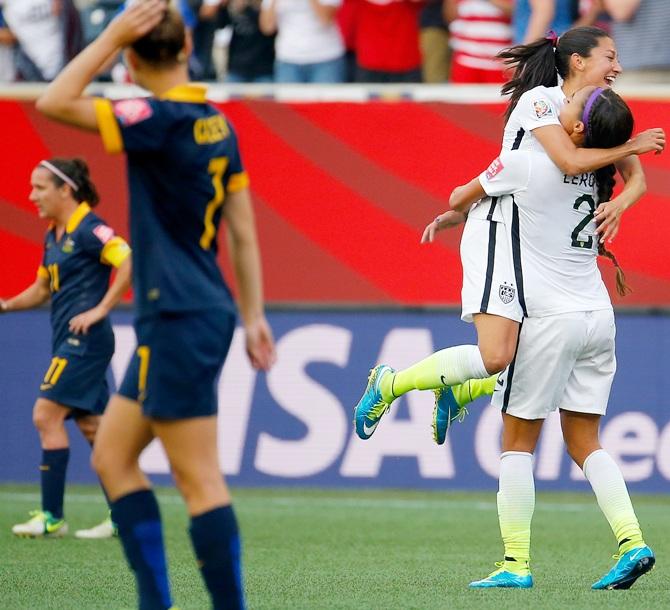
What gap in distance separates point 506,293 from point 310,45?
19.4 feet

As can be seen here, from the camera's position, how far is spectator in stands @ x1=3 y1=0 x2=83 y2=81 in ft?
37.7

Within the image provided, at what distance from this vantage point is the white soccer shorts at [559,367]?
225 inches

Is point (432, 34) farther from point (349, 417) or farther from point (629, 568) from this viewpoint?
point (629, 568)

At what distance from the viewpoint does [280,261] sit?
10.4 m

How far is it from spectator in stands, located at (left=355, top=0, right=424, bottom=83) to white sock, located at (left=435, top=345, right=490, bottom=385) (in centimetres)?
555

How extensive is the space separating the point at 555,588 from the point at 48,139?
6.05 m

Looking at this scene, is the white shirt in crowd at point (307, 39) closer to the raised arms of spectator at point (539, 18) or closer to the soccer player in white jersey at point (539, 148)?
the raised arms of spectator at point (539, 18)

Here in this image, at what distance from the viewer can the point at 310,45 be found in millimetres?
11219

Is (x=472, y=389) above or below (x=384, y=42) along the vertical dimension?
below

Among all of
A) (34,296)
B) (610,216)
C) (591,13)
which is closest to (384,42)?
(591,13)

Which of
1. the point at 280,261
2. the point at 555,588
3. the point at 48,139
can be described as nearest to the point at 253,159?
the point at 280,261

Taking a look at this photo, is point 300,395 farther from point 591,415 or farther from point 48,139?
point 591,415

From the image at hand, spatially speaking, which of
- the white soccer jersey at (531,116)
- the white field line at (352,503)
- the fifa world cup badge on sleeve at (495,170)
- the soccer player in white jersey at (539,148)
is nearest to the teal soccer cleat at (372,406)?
the soccer player in white jersey at (539,148)

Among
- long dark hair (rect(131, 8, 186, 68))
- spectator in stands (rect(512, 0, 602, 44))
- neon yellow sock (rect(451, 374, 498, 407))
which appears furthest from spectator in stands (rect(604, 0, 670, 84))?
long dark hair (rect(131, 8, 186, 68))
